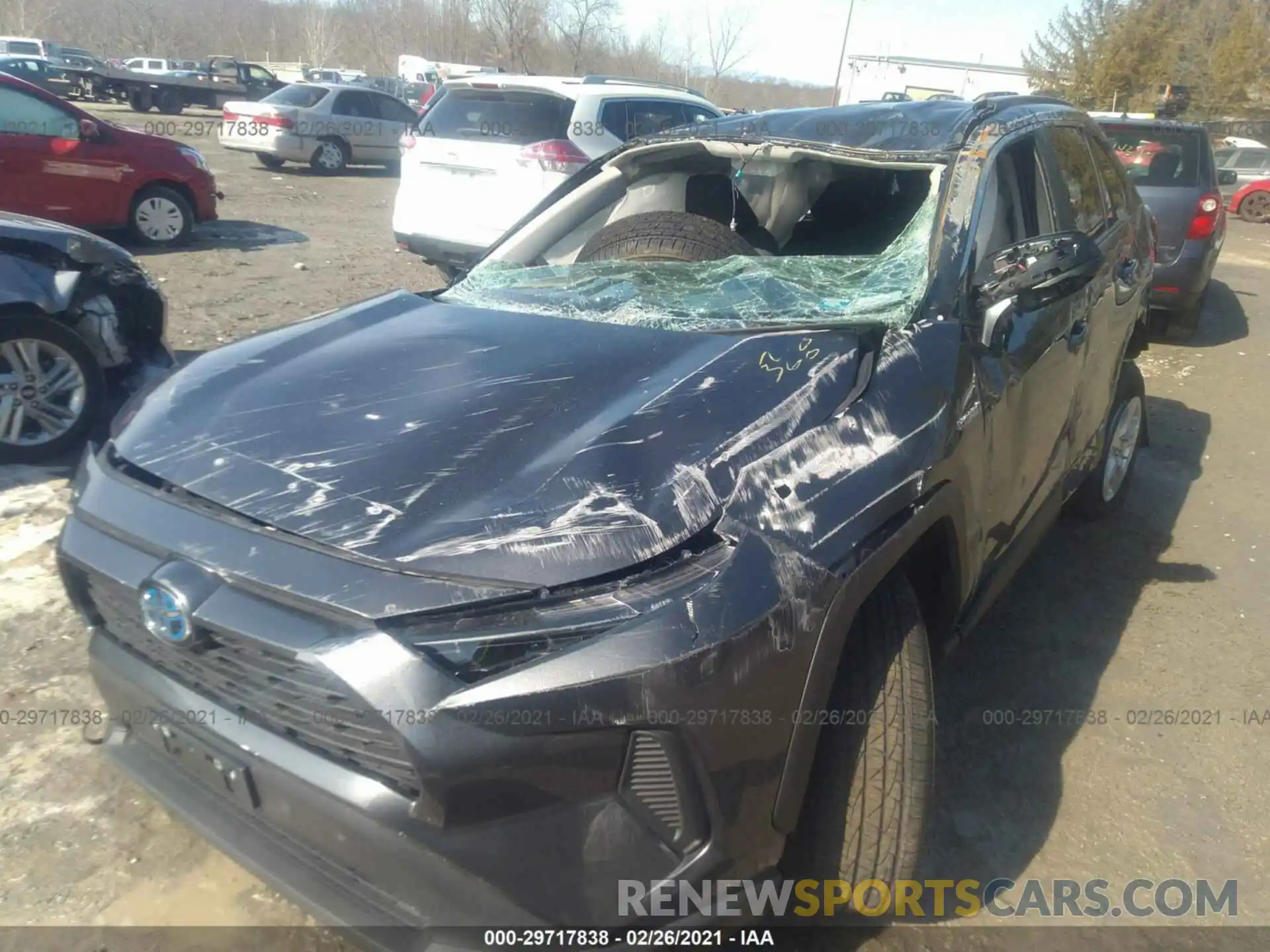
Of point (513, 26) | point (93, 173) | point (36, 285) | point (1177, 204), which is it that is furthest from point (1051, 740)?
point (513, 26)

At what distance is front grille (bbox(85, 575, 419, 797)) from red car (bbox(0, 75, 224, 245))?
8552mm

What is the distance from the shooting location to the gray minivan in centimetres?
815

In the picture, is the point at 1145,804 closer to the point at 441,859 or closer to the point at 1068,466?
the point at 1068,466

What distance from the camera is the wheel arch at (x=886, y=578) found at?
1796 mm

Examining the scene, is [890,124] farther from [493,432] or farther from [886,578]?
[493,432]

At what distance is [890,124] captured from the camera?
3.13 m

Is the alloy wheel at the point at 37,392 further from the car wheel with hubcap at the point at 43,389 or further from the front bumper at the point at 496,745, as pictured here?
the front bumper at the point at 496,745

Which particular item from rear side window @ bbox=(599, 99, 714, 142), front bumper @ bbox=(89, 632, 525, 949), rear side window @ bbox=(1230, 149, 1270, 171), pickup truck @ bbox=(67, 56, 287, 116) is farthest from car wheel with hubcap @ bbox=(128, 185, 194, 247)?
pickup truck @ bbox=(67, 56, 287, 116)

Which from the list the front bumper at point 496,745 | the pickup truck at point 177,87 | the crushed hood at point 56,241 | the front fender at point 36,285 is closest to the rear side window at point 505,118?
the crushed hood at point 56,241

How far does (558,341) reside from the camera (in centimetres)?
246

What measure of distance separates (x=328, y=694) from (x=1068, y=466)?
2.80 m

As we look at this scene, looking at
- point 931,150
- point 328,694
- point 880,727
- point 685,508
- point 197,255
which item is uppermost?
point 931,150

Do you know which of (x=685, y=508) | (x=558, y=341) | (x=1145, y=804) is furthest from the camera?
(x=1145, y=804)

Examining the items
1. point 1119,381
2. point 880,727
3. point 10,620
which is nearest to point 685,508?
point 880,727
